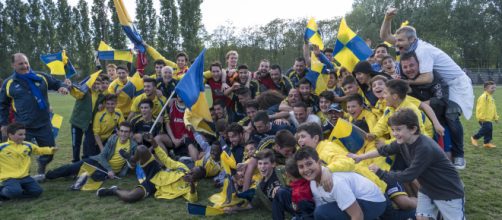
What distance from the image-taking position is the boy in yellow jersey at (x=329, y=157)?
366cm

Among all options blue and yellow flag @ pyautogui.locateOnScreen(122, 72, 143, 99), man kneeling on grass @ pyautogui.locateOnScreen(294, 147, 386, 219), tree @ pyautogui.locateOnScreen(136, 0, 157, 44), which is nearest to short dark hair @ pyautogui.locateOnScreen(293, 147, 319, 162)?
man kneeling on grass @ pyautogui.locateOnScreen(294, 147, 386, 219)

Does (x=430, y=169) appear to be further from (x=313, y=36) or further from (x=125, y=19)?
(x=125, y=19)

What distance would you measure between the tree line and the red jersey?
40.2m

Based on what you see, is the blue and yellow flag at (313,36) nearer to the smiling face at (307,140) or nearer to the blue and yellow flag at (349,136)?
the blue and yellow flag at (349,136)

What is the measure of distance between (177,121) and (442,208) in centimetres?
526

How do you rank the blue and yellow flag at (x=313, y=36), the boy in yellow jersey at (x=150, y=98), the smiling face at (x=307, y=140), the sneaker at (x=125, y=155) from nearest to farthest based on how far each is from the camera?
1. the smiling face at (x=307, y=140)
2. the sneaker at (x=125, y=155)
3. the boy in yellow jersey at (x=150, y=98)
4. the blue and yellow flag at (x=313, y=36)

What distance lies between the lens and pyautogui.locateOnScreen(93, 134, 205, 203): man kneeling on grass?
18.1ft

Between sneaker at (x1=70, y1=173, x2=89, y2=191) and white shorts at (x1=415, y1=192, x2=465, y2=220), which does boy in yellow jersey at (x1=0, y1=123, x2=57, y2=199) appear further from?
white shorts at (x1=415, y1=192, x2=465, y2=220)

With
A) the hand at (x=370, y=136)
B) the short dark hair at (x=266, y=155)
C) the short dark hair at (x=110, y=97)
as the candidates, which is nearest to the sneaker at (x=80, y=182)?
the short dark hair at (x=110, y=97)

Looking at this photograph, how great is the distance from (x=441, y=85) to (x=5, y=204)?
20.7 feet

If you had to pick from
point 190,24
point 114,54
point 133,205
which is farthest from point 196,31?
point 133,205

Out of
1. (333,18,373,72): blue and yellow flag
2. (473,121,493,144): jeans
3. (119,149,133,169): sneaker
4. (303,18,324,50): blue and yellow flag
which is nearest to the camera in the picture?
(333,18,373,72): blue and yellow flag

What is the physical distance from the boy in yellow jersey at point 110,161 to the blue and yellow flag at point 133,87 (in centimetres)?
148

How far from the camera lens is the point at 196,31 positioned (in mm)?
49500
